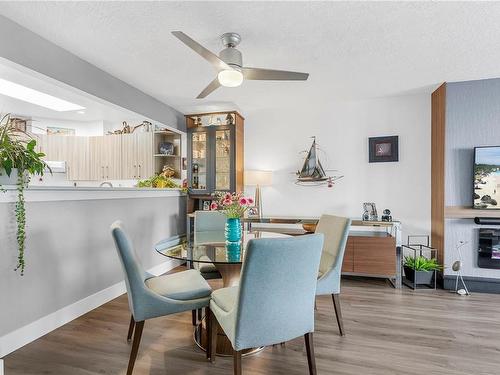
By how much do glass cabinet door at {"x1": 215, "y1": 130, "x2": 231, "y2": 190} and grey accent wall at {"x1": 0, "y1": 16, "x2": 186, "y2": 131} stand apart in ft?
3.38

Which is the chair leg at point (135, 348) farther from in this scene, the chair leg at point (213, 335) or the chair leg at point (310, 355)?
the chair leg at point (310, 355)

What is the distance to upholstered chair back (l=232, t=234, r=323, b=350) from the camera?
138 centimetres

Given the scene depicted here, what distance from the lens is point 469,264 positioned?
3.28 metres

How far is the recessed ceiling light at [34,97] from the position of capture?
330 cm

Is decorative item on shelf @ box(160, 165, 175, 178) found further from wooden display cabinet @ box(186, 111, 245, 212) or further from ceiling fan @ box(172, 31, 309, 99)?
ceiling fan @ box(172, 31, 309, 99)

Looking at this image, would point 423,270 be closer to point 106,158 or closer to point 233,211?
point 233,211

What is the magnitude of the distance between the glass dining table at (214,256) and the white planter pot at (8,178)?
43.0 inches

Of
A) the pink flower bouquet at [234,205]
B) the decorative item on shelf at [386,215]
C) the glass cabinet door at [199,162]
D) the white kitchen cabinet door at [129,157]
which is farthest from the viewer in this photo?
the white kitchen cabinet door at [129,157]

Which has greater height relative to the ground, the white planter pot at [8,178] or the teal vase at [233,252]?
the white planter pot at [8,178]

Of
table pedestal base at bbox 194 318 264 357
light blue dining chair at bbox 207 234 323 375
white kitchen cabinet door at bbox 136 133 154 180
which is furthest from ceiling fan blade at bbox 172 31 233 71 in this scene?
white kitchen cabinet door at bbox 136 133 154 180

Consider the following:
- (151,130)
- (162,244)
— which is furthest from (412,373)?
(151,130)

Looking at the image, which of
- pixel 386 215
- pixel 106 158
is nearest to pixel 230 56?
pixel 386 215

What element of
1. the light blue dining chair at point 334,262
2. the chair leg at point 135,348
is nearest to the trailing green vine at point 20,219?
the chair leg at point 135,348

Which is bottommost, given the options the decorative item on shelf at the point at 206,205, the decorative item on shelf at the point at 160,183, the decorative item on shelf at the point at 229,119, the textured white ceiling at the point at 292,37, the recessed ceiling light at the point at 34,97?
the decorative item on shelf at the point at 206,205
